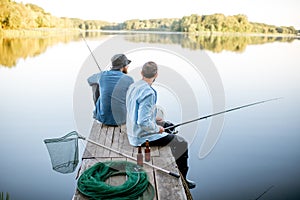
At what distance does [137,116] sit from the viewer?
3.29 metres

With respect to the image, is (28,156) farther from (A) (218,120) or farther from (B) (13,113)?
(A) (218,120)

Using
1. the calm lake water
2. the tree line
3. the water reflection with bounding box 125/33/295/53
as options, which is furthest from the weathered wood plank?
the tree line

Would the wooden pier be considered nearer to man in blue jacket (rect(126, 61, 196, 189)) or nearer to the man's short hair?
man in blue jacket (rect(126, 61, 196, 189))

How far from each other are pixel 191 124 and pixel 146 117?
3587mm

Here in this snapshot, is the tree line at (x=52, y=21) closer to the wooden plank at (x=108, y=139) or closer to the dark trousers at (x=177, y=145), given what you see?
the wooden plank at (x=108, y=139)

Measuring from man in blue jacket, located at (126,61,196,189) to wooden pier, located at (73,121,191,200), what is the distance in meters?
0.12

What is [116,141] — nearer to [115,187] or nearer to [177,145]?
[177,145]

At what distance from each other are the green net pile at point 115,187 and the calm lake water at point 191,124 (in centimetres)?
152

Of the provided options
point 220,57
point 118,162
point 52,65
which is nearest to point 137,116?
point 118,162

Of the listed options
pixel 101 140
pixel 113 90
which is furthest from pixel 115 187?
pixel 113 90

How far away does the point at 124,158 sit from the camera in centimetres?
344

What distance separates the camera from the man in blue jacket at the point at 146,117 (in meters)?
3.18

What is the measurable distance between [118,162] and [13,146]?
4.19m

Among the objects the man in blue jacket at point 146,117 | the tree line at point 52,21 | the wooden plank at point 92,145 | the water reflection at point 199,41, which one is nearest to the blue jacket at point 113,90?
the wooden plank at point 92,145
